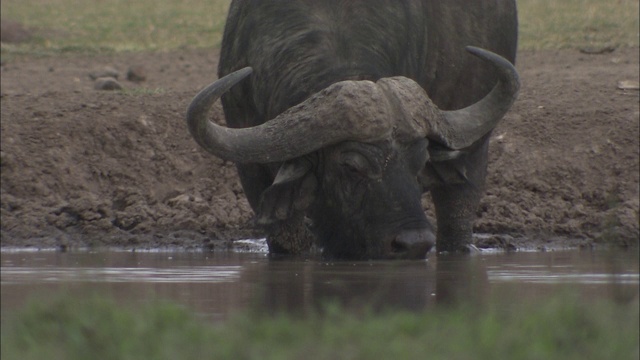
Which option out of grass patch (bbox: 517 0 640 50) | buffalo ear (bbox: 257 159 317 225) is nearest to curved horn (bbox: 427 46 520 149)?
buffalo ear (bbox: 257 159 317 225)

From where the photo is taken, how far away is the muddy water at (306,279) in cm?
531

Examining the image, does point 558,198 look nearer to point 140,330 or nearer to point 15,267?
point 15,267

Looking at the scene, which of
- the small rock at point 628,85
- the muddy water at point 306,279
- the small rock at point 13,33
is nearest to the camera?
the muddy water at point 306,279

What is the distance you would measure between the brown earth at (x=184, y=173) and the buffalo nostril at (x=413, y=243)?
6.72 ft

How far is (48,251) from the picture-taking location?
9172 mm

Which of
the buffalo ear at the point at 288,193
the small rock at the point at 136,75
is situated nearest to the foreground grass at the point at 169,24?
the small rock at the point at 136,75

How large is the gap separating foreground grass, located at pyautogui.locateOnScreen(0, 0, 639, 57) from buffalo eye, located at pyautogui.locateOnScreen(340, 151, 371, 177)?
1047 centimetres

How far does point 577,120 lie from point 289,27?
15.0ft

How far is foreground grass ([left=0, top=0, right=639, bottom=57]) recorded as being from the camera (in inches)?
758

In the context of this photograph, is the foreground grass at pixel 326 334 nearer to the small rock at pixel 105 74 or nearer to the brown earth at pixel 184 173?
the brown earth at pixel 184 173

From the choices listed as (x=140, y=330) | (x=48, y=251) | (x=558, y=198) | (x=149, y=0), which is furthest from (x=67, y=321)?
(x=149, y=0)

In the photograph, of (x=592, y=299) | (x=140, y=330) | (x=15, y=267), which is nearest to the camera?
(x=140, y=330)

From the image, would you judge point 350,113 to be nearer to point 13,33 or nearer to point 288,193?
point 288,193

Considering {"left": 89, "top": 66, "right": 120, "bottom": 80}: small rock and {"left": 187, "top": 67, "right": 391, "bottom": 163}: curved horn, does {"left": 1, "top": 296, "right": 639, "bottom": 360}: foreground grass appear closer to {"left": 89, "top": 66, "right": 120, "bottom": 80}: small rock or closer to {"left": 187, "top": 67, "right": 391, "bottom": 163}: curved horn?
{"left": 187, "top": 67, "right": 391, "bottom": 163}: curved horn
